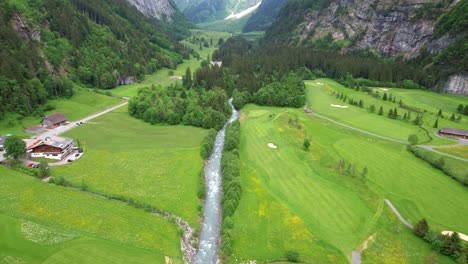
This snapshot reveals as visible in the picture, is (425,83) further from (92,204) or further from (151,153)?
(92,204)

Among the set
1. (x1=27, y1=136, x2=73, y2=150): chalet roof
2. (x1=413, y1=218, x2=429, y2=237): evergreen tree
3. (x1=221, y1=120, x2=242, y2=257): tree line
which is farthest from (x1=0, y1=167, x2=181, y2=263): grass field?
(x1=413, y1=218, x2=429, y2=237): evergreen tree

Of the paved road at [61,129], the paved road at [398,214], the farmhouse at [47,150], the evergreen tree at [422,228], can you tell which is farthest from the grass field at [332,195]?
the paved road at [61,129]

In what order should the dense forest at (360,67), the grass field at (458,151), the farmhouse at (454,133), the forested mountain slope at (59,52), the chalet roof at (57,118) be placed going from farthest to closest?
the dense forest at (360,67)
the forested mountain slope at (59,52)
the chalet roof at (57,118)
the farmhouse at (454,133)
the grass field at (458,151)

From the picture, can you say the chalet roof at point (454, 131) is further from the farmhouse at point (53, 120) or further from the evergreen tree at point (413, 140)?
the farmhouse at point (53, 120)

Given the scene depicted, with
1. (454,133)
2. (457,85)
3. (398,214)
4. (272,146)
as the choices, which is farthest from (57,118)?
(457,85)

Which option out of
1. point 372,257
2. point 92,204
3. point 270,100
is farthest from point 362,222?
point 270,100

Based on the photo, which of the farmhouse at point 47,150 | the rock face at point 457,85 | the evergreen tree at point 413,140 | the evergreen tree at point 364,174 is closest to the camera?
the evergreen tree at point 364,174
